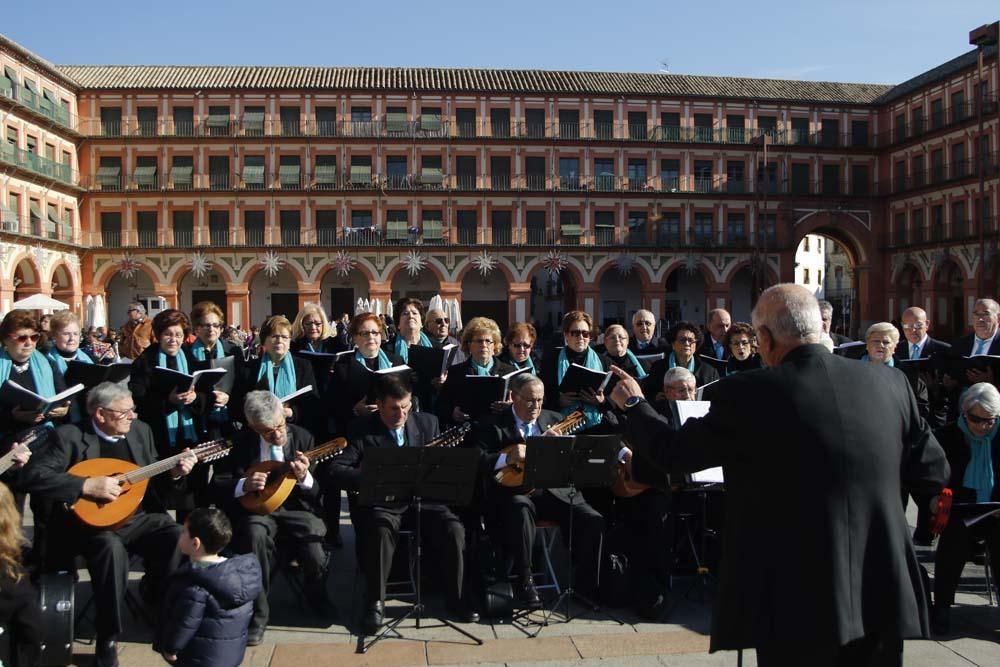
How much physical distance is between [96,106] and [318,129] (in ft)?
36.4

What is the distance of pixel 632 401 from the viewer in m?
3.38

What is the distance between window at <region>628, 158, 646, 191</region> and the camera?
43562 mm

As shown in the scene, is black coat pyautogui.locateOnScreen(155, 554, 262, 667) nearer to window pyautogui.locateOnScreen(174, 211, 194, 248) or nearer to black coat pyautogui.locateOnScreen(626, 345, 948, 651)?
black coat pyautogui.locateOnScreen(626, 345, 948, 651)

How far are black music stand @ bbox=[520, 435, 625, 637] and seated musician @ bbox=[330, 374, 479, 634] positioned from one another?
657 millimetres

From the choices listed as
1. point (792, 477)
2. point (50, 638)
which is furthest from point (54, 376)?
point (792, 477)

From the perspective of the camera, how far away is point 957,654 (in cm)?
514

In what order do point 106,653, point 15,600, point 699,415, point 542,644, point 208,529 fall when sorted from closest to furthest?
point 15,600 < point 208,529 < point 106,653 < point 542,644 < point 699,415

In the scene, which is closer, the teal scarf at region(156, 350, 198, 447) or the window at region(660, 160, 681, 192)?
the teal scarf at region(156, 350, 198, 447)

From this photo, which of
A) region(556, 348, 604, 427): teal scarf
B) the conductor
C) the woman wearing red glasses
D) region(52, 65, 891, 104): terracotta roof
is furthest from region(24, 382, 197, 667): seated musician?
region(52, 65, 891, 104): terracotta roof

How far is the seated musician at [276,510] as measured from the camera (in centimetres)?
564

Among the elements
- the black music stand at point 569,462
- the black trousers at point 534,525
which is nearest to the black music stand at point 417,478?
the black music stand at point 569,462

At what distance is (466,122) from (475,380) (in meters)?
37.9

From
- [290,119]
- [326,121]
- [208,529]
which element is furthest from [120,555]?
[290,119]

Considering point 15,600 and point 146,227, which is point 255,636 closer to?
point 15,600
